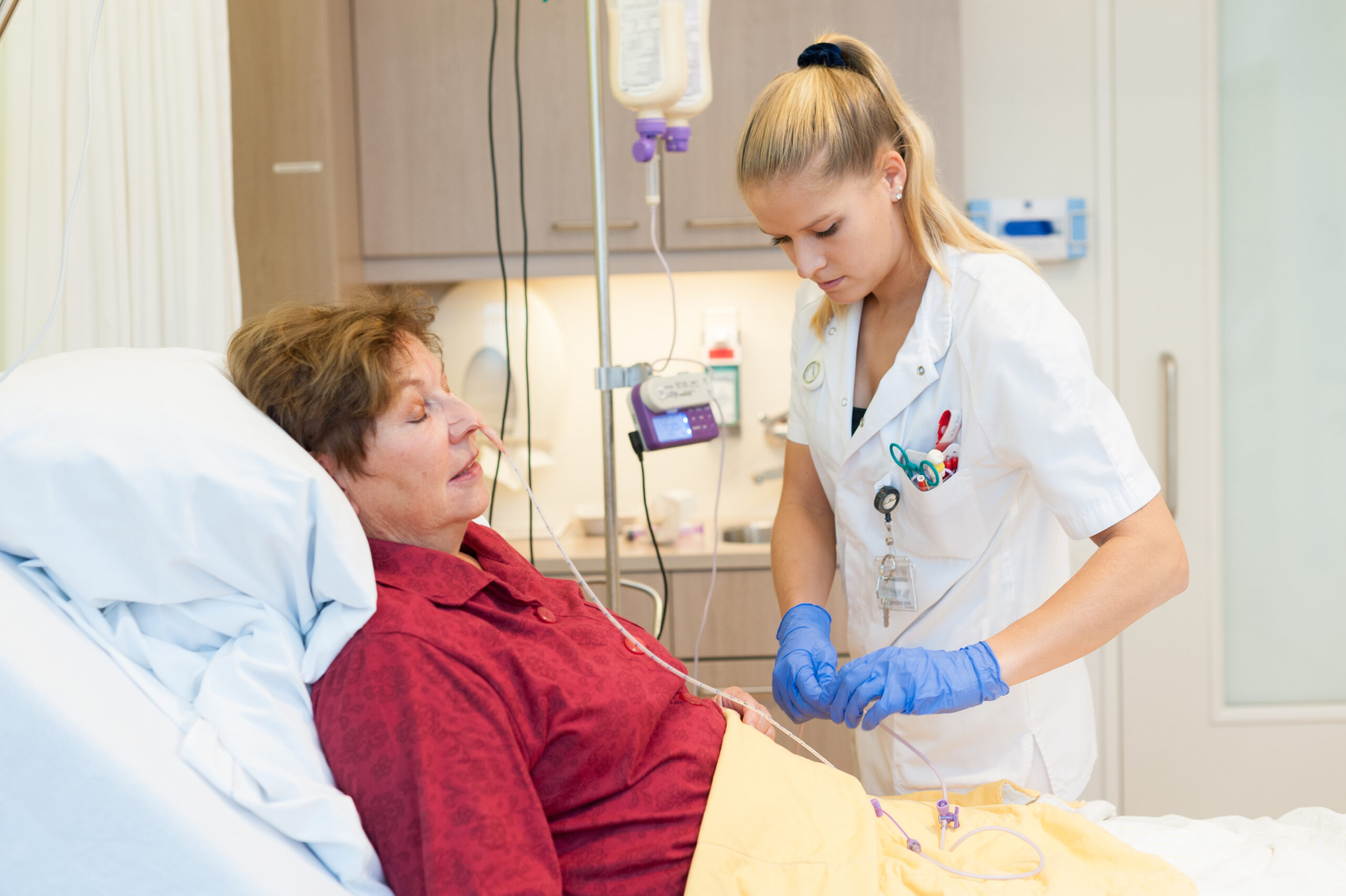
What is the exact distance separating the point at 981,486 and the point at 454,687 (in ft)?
2.43

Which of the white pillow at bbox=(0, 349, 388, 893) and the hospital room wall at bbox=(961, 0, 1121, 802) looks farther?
the hospital room wall at bbox=(961, 0, 1121, 802)

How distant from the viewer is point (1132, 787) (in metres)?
2.67

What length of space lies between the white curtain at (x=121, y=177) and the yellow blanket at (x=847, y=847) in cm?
100

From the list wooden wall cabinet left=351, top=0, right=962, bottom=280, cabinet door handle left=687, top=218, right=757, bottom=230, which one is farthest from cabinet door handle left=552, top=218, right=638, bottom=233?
cabinet door handle left=687, top=218, right=757, bottom=230

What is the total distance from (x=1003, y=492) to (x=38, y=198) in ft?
4.21

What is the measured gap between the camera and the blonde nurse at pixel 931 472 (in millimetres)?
1170

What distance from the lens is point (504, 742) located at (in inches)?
34.6

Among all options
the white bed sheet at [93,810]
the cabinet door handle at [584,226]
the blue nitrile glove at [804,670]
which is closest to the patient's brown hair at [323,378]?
the white bed sheet at [93,810]

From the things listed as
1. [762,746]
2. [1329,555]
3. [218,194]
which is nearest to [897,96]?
[762,746]

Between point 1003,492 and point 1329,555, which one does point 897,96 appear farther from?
point 1329,555

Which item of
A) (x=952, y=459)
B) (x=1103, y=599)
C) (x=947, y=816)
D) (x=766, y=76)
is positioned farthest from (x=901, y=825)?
(x=766, y=76)

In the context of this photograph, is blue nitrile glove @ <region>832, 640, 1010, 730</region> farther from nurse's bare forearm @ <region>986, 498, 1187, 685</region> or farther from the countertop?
the countertop

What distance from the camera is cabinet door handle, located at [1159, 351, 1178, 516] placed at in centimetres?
256

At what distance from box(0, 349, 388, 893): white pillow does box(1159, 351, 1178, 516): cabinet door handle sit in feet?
7.32
